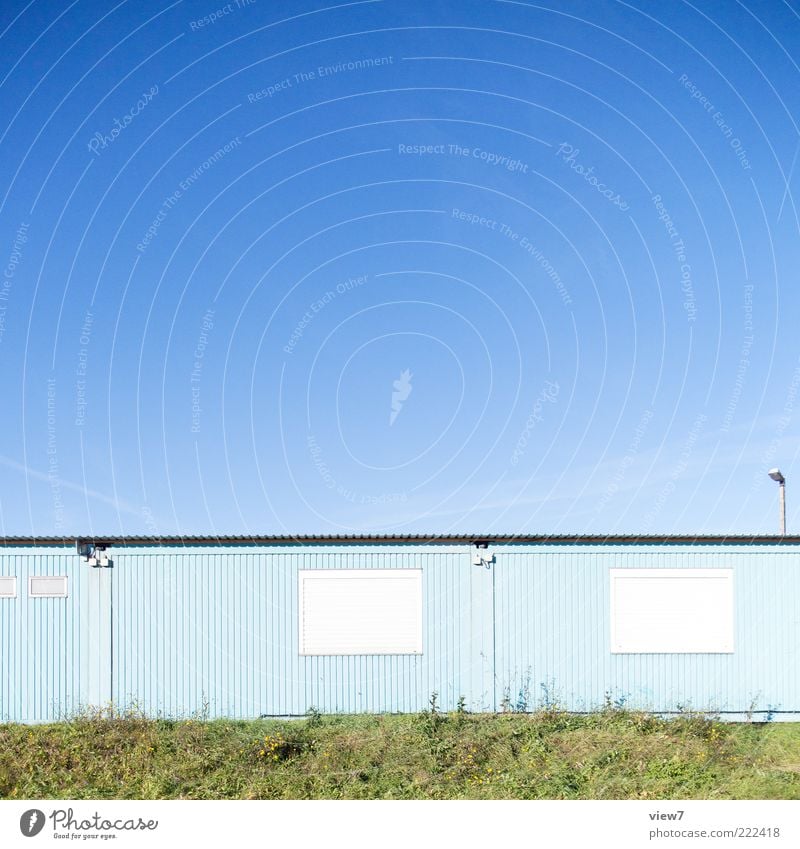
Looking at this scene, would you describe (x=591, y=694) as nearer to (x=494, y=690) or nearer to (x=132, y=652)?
(x=494, y=690)

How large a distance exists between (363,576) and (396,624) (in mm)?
1085

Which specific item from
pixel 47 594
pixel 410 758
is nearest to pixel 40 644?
pixel 47 594

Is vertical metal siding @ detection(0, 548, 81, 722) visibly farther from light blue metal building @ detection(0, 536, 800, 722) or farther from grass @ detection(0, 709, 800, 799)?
grass @ detection(0, 709, 800, 799)

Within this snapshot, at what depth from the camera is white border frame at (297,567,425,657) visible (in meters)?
16.0

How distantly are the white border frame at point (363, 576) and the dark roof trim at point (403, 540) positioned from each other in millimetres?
532

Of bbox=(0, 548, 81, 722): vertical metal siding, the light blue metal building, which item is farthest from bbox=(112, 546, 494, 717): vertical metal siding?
bbox=(0, 548, 81, 722): vertical metal siding

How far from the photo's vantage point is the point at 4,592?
1609 centimetres

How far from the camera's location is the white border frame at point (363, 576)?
1600 centimetres

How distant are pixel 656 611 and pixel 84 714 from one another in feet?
34.9

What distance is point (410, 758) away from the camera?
483 inches

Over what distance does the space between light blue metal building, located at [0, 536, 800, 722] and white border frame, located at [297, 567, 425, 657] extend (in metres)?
0.04

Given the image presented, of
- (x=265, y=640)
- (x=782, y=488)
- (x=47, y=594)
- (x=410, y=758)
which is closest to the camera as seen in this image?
(x=410, y=758)

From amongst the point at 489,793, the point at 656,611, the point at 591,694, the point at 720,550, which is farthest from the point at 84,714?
the point at 720,550

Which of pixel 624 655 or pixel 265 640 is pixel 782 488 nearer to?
pixel 624 655
